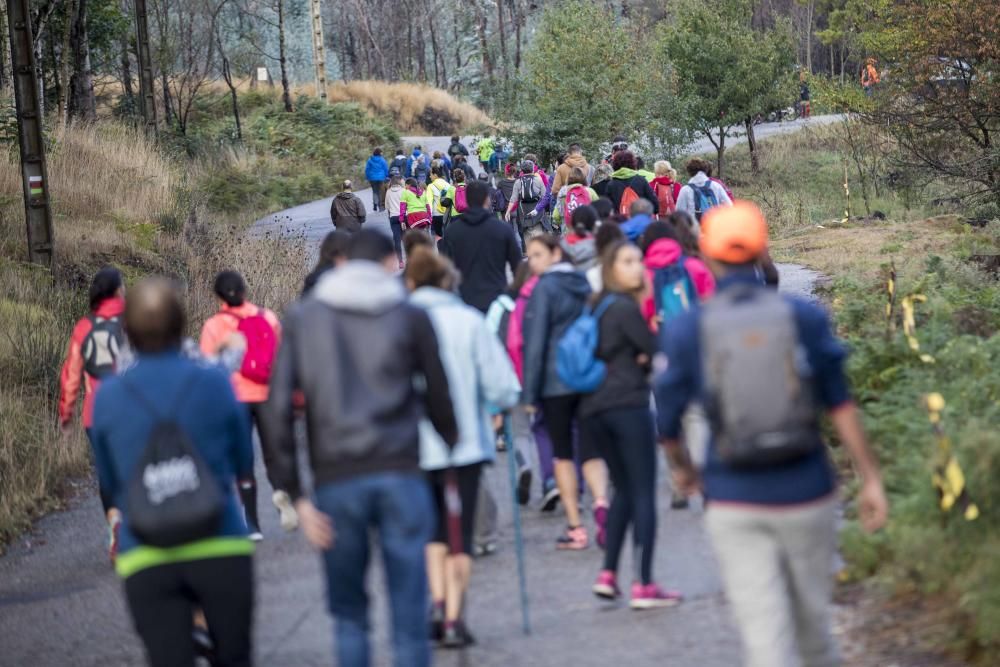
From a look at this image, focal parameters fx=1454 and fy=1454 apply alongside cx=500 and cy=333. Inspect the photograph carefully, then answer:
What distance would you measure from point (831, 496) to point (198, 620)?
3685 millimetres

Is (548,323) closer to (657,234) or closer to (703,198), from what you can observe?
(657,234)

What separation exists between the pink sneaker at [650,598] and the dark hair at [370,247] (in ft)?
8.63

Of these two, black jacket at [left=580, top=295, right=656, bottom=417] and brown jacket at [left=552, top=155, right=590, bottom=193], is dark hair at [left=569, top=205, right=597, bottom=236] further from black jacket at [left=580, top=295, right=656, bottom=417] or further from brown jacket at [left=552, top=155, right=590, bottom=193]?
brown jacket at [left=552, top=155, right=590, bottom=193]

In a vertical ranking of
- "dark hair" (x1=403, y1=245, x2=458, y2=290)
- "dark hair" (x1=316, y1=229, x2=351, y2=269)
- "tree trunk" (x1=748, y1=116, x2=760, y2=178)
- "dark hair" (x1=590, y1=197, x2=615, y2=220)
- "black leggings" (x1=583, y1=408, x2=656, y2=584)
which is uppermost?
"tree trunk" (x1=748, y1=116, x2=760, y2=178)

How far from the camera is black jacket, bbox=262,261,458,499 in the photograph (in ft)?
15.7

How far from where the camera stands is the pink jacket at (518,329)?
884cm

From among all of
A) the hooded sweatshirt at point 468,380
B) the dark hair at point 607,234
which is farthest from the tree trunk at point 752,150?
the hooded sweatshirt at point 468,380

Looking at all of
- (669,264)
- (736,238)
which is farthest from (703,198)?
(736,238)

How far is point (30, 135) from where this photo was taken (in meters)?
16.6

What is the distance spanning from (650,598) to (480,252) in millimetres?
4907

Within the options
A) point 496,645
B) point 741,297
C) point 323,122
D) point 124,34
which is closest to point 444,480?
point 496,645

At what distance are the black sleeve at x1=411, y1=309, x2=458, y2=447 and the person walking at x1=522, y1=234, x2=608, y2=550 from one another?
2.82 metres

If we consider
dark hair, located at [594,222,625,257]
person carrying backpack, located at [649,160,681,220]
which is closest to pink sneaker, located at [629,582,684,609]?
dark hair, located at [594,222,625,257]

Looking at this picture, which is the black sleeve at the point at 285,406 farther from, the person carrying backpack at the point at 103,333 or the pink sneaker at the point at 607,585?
the person carrying backpack at the point at 103,333
